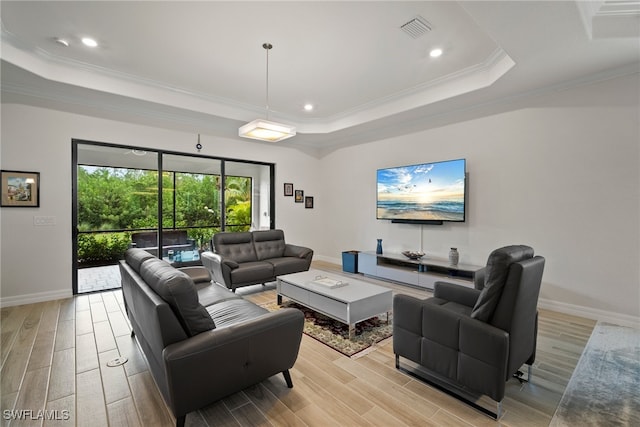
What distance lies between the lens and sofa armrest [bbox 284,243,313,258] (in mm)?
5070

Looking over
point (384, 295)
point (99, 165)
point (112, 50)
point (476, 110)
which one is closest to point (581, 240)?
point (476, 110)

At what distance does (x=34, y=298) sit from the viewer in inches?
158

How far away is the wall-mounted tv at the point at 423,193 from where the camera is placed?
4.62 meters

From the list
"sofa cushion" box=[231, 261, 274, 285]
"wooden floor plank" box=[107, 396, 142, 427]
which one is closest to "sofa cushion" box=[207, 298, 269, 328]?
"wooden floor plank" box=[107, 396, 142, 427]

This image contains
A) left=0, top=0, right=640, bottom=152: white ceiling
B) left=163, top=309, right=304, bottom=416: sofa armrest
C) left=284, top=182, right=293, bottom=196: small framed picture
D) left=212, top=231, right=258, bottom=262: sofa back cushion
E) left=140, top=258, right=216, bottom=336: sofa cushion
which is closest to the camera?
left=163, top=309, right=304, bottom=416: sofa armrest

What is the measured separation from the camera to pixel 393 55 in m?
3.55

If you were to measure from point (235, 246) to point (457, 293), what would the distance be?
3562 mm

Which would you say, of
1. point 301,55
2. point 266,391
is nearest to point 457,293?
point 266,391

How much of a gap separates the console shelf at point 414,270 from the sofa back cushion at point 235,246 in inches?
83.1

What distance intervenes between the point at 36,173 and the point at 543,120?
6.96m

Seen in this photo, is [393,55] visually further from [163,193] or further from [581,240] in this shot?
[163,193]

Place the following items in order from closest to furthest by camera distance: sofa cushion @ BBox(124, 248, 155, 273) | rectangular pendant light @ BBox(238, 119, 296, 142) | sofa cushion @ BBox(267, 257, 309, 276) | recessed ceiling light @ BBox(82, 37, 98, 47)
Result: sofa cushion @ BBox(124, 248, 155, 273) < recessed ceiling light @ BBox(82, 37, 98, 47) < rectangular pendant light @ BBox(238, 119, 296, 142) < sofa cushion @ BBox(267, 257, 309, 276)

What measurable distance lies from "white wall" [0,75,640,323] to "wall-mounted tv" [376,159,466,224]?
218mm

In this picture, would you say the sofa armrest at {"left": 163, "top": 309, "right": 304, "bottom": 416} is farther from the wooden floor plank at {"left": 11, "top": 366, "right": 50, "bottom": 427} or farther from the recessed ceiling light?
the recessed ceiling light
